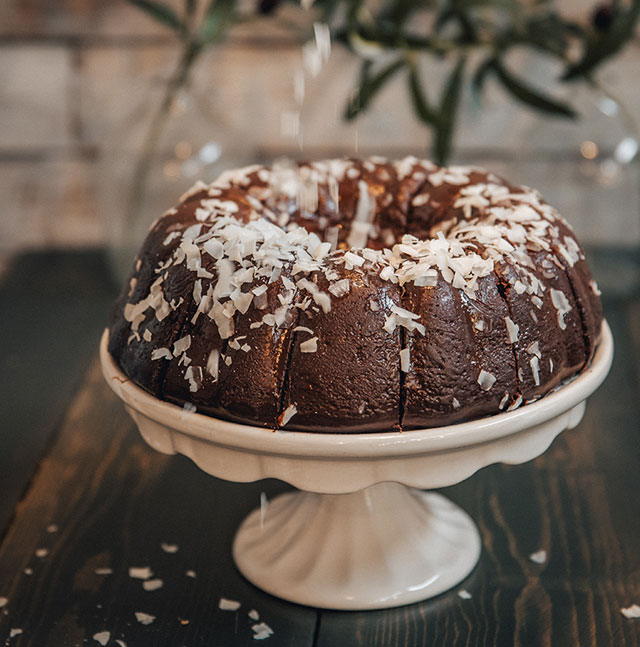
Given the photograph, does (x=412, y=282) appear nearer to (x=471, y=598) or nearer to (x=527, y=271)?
(x=527, y=271)

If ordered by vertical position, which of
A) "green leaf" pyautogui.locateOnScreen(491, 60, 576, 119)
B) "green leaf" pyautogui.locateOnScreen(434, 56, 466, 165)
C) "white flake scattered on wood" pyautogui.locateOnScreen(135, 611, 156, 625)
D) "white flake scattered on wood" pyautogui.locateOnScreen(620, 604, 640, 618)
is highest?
"green leaf" pyautogui.locateOnScreen(491, 60, 576, 119)

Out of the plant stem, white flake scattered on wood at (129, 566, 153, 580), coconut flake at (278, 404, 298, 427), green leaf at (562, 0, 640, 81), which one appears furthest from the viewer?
the plant stem

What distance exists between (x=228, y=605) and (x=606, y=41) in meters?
1.24

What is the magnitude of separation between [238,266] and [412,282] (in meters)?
0.19

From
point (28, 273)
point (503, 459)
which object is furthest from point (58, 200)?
point (503, 459)

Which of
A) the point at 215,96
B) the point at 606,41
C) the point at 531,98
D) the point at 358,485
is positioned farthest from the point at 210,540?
the point at 215,96

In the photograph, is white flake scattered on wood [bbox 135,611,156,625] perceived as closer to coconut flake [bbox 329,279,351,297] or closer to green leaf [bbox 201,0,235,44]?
coconut flake [bbox 329,279,351,297]

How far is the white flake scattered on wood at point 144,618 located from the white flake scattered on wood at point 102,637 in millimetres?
38

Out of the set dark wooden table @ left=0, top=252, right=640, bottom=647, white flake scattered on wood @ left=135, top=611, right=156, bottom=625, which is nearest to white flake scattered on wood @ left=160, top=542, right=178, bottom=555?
dark wooden table @ left=0, top=252, right=640, bottom=647

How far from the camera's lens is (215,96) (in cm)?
231

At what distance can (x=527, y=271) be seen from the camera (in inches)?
39.2

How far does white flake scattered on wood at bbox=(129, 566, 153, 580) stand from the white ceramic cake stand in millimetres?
111

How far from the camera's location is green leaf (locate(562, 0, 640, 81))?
→ 1.71m

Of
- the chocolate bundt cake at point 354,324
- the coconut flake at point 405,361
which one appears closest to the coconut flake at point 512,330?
the chocolate bundt cake at point 354,324
